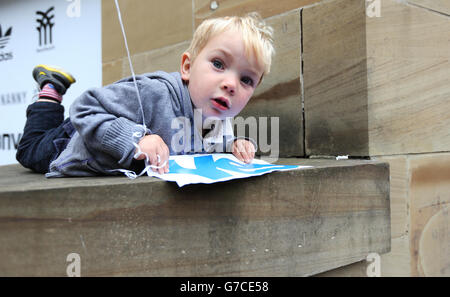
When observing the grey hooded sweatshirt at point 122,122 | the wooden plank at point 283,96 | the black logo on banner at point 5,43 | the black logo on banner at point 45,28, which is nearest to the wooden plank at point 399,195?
the wooden plank at point 283,96

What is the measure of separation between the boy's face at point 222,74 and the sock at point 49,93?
2.63 feet

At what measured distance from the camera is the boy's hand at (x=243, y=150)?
1.23 meters

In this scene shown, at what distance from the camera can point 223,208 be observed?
0.90 meters

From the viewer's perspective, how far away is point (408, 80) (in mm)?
1505

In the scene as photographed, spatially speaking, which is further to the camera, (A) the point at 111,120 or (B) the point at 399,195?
(B) the point at 399,195

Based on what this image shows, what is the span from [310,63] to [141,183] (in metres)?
1.01

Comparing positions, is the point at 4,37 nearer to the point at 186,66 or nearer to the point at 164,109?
the point at 186,66

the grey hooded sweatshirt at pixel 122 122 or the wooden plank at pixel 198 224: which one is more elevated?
the grey hooded sweatshirt at pixel 122 122

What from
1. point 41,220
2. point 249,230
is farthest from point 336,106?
point 41,220

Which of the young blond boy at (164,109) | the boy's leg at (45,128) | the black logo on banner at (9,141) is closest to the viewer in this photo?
the young blond boy at (164,109)

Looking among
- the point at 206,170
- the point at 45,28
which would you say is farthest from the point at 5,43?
the point at 206,170

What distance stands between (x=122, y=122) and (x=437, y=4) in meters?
1.47

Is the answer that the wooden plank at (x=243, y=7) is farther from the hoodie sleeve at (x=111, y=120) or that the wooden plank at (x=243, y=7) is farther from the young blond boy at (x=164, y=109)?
the hoodie sleeve at (x=111, y=120)
